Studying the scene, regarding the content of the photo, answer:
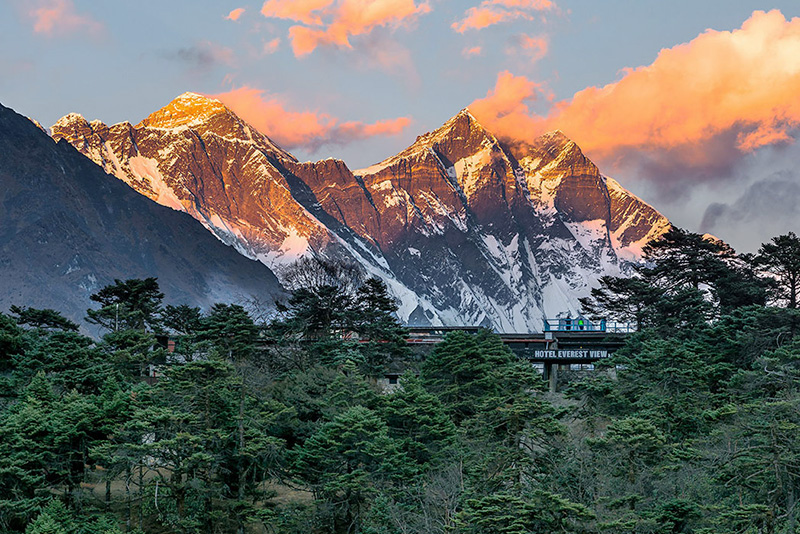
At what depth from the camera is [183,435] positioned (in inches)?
1340

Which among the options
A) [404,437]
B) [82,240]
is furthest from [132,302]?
[82,240]

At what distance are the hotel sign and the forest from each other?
10.5 meters

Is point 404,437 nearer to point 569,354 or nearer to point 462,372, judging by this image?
point 462,372

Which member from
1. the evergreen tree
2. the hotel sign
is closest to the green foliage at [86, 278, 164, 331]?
the hotel sign

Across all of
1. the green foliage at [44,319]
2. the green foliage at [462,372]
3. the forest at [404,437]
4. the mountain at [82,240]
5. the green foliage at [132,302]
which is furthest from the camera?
the mountain at [82,240]

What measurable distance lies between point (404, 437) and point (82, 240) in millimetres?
128948

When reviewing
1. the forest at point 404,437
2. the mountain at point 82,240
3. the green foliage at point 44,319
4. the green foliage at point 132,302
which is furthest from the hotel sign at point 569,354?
the mountain at point 82,240

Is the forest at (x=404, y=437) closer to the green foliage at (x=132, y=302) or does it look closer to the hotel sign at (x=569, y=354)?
the green foliage at (x=132, y=302)

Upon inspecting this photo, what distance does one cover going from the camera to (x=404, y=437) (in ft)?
126

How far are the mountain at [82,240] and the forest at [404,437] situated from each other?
93.5m

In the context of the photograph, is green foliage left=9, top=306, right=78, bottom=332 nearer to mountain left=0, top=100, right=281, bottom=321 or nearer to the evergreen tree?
the evergreen tree

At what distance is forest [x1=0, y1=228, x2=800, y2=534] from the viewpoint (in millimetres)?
27578

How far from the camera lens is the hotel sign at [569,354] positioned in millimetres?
63750

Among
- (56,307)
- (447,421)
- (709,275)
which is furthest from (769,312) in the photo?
(56,307)
